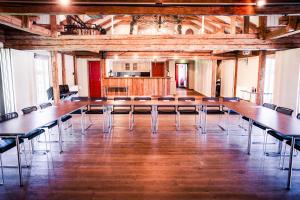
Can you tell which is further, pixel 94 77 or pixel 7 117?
pixel 94 77

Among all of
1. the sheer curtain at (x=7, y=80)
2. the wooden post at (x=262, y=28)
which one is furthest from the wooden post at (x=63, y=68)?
the wooden post at (x=262, y=28)

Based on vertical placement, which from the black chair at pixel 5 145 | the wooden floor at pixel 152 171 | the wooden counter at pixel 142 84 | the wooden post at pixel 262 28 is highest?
the wooden post at pixel 262 28

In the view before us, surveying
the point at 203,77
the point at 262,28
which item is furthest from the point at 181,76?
the point at 262,28

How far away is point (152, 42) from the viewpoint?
6.75 metres

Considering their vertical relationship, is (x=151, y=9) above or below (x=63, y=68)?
above

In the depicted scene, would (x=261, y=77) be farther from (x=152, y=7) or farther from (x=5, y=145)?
(x=5, y=145)

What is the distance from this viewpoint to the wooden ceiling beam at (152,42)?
6723mm

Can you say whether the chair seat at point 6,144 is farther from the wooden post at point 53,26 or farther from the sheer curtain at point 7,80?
the wooden post at point 53,26

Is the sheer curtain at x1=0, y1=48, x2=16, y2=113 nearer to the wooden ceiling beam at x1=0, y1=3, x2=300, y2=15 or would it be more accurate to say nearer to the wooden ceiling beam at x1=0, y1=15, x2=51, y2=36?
the wooden ceiling beam at x1=0, y1=15, x2=51, y2=36

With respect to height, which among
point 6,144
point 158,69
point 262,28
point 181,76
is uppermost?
point 262,28

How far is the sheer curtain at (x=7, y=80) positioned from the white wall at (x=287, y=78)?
8.24 meters

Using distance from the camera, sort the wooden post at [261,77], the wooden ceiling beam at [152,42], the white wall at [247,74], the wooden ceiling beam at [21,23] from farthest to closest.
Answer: the white wall at [247,74] < the wooden post at [261,77] < the wooden ceiling beam at [152,42] < the wooden ceiling beam at [21,23]

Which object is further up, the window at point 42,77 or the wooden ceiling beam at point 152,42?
the wooden ceiling beam at point 152,42

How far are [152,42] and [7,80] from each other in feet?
14.4
